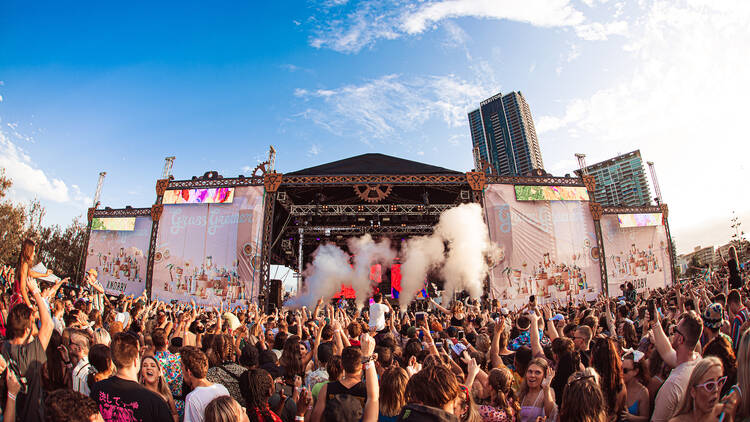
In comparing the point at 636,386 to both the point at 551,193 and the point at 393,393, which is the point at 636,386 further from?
the point at 551,193

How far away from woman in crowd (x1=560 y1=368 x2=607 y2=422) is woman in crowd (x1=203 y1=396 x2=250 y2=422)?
1871 mm

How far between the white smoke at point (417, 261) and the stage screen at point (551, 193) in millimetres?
5124

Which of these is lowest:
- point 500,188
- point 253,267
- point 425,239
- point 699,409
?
point 699,409

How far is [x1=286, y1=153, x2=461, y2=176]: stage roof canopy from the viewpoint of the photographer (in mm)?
18547

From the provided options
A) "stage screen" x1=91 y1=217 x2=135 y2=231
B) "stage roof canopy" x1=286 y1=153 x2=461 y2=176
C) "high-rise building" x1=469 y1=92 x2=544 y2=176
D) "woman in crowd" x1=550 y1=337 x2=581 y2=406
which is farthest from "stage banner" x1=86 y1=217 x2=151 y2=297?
"high-rise building" x1=469 y1=92 x2=544 y2=176

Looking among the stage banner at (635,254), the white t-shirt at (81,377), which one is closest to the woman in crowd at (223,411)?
the white t-shirt at (81,377)

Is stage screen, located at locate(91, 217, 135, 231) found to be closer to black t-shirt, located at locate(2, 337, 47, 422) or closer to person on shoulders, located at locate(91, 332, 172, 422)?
black t-shirt, located at locate(2, 337, 47, 422)

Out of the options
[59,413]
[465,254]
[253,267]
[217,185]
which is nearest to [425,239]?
[465,254]

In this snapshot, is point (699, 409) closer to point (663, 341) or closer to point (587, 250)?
point (663, 341)

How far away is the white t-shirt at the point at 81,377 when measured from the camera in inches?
123

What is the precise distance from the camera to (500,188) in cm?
1928

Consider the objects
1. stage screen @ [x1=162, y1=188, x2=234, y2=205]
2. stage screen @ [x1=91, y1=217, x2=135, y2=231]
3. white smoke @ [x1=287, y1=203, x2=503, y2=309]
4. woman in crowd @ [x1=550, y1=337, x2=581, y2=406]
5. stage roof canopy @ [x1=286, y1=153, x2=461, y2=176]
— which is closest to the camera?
woman in crowd @ [x1=550, y1=337, x2=581, y2=406]

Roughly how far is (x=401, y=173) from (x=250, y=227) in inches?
300

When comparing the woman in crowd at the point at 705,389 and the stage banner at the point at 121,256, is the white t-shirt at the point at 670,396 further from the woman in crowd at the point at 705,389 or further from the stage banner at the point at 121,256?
the stage banner at the point at 121,256
